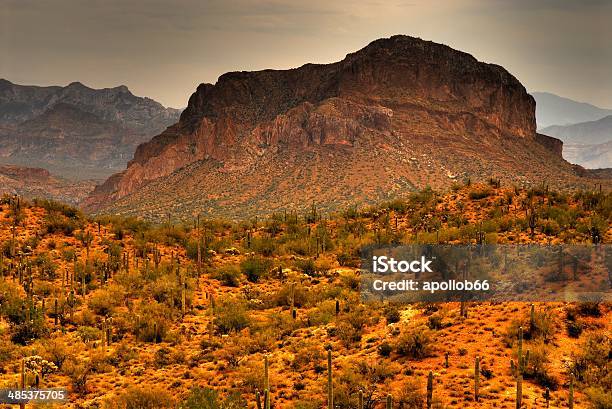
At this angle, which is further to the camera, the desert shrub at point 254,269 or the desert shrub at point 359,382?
the desert shrub at point 254,269

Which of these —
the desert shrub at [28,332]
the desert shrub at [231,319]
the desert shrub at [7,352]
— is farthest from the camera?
the desert shrub at [231,319]

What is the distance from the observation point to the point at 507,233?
32.2 metres

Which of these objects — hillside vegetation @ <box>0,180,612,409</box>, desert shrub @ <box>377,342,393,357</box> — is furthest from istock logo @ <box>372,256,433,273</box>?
desert shrub @ <box>377,342,393,357</box>

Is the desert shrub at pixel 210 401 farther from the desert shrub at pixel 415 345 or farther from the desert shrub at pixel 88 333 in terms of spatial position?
the desert shrub at pixel 88 333

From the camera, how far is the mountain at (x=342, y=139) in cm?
10988

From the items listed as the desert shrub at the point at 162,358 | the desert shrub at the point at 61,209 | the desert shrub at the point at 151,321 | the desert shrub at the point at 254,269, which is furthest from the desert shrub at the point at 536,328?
the desert shrub at the point at 61,209

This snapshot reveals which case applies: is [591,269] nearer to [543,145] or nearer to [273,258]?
[273,258]

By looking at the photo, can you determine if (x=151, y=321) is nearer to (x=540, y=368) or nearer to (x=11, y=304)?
(x=11, y=304)

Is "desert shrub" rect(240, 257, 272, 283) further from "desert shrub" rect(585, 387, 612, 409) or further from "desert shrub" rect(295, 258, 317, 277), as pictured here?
"desert shrub" rect(585, 387, 612, 409)

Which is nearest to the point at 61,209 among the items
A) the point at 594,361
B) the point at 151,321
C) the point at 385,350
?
the point at 151,321

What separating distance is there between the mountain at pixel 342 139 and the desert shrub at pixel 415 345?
7152 cm

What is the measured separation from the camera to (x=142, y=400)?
17703 mm

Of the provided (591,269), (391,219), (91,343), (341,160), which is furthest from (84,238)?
(341,160)
